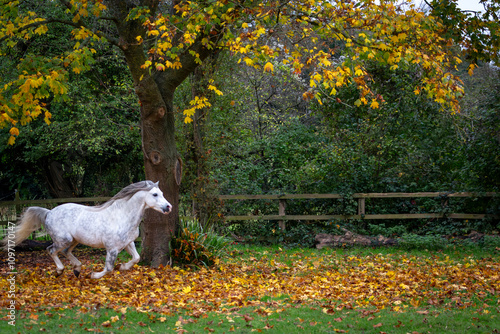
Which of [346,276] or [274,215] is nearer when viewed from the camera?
[346,276]

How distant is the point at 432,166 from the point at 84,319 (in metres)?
10.8

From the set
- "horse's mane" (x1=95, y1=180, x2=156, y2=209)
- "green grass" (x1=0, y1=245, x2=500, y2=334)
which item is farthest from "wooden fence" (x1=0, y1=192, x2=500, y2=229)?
"green grass" (x1=0, y1=245, x2=500, y2=334)

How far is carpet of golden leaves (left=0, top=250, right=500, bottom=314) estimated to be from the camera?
244 inches

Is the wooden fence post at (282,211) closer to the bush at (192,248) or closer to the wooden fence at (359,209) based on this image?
the wooden fence at (359,209)

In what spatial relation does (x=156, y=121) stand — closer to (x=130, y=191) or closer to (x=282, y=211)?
(x=130, y=191)

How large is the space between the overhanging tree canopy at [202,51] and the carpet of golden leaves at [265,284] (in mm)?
1418

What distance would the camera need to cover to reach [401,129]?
47.1 feet

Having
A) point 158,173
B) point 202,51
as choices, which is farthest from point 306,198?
point 202,51

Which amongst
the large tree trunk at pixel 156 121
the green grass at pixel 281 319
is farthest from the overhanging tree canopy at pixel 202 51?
the green grass at pixel 281 319

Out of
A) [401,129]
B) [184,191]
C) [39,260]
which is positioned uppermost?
[401,129]

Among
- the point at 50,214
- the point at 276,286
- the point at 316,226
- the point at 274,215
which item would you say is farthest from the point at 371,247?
the point at 50,214

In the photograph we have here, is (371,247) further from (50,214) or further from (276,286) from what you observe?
(50,214)

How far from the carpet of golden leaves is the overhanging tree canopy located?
1418 millimetres

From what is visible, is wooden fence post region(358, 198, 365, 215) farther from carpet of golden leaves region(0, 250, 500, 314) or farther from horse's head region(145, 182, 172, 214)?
horse's head region(145, 182, 172, 214)
